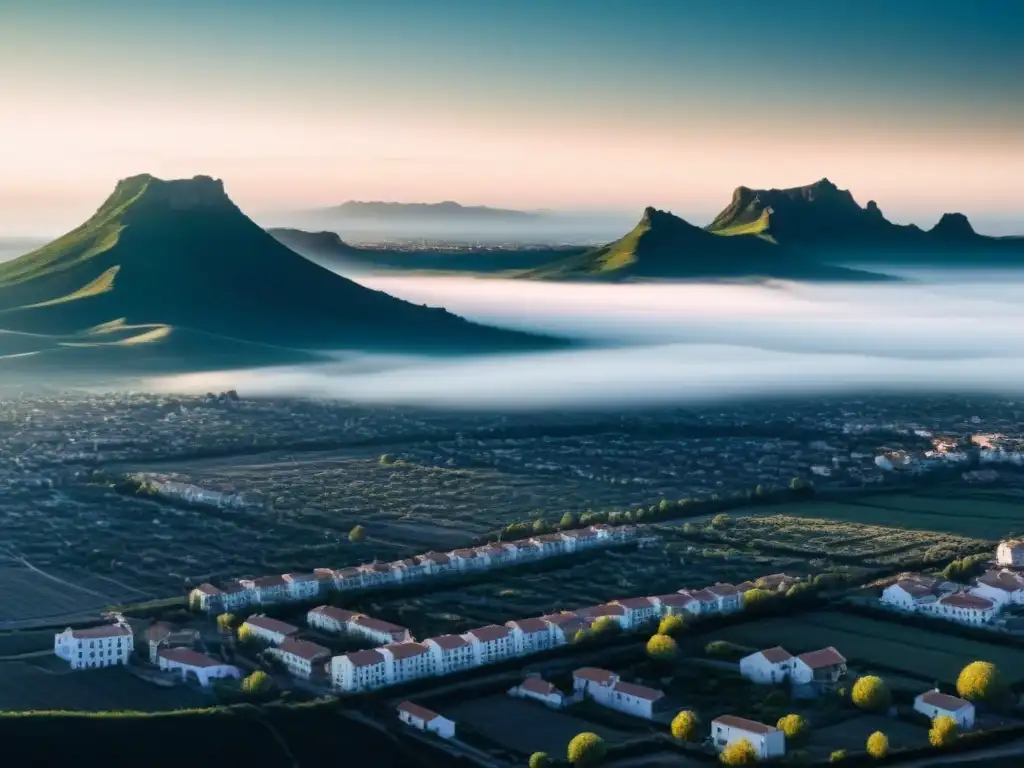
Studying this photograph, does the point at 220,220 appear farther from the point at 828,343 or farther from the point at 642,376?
the point at 828,343

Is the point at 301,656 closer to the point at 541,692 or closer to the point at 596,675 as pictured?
the point at 541,692

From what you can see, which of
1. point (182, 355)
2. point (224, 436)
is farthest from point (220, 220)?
point (224, 436)

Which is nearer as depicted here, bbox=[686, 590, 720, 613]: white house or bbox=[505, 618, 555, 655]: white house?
bbox=[505, 618, 555, 655]: white house

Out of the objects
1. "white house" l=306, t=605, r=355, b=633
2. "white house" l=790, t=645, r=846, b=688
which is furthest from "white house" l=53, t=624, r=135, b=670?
"white house" l=790, t=645, r=846, b=688

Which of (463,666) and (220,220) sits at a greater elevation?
(220,220)

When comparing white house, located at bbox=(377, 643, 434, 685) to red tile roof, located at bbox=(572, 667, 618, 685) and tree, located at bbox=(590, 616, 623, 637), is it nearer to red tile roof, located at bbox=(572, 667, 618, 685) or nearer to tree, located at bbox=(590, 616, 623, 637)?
red tile roof, located at bbox=(572, 667, 618, 685)

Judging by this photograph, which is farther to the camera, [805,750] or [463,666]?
[463,666]
